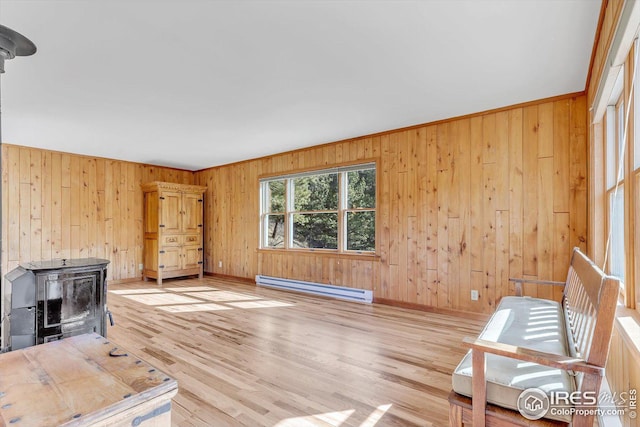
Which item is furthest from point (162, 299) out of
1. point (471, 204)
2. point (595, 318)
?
point (595, 318)

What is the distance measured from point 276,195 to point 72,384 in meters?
5.11

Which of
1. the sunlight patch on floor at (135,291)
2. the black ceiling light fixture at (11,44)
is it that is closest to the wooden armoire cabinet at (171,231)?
the sunlight patch on floor at (135,291)

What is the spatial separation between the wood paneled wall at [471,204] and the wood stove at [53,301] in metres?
3.12

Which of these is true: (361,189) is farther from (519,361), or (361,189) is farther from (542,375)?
(542,375)

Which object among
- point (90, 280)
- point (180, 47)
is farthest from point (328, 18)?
point (90, 280)

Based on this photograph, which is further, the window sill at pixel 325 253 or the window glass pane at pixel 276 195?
the window glass pane at pixel 276 195

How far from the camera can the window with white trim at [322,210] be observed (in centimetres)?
470

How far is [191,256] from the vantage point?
21.6 feet

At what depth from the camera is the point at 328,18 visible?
1.96 meters

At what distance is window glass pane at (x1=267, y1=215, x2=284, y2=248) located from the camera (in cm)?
582

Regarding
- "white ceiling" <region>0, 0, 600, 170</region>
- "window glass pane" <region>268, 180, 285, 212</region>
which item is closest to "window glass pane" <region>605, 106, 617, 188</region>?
"white ceiling" <region>0, 0, 600, 170</region>

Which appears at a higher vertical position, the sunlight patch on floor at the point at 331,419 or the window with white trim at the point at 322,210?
the window with white trim at the point at 322,210

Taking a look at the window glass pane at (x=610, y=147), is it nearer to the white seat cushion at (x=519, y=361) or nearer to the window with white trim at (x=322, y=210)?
the white seat cushion at (x=519, y=361)

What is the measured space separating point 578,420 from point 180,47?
9.87 feet
